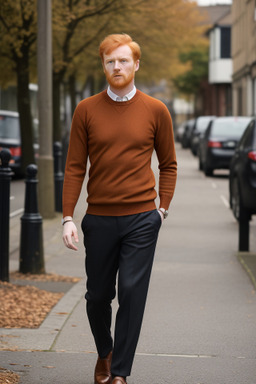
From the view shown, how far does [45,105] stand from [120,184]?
29.0 feet

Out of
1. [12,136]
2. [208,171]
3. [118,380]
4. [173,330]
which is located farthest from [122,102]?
[208,171]

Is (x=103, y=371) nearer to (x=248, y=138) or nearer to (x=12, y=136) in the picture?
(x=248, y=138)

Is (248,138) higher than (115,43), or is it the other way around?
(115,43)

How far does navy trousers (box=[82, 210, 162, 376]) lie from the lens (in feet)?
15.6

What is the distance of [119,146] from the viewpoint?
15.3 feet

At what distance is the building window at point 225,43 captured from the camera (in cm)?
6250

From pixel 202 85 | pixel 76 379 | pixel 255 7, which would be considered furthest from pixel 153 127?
pixel 202 85

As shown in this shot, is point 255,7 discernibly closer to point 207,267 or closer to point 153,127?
point 207,267

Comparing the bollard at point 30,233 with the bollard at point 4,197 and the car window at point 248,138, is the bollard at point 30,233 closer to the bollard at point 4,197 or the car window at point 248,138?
the bollard at point 4,197

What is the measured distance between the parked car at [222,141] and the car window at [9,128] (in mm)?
5180

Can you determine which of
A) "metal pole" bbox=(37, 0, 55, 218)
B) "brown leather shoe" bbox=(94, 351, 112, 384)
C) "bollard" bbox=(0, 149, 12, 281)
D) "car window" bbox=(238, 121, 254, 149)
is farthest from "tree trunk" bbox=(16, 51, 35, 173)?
"brown leather shoe" bbox=(94, 351, 112, 384)

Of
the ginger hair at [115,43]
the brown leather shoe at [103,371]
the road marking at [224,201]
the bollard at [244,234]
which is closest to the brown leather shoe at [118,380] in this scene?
the brown leather shoe at [103,371]

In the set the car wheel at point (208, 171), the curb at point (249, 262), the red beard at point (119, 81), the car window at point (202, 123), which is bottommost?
the curb at point (249, 262)

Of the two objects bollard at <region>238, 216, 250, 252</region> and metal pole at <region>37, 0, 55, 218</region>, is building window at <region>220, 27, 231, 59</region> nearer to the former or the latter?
metal pole at <region>37, 0, 55, 218</region>
